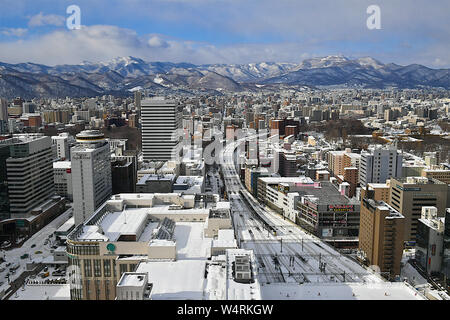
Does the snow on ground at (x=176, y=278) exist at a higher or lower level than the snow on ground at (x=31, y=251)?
higher

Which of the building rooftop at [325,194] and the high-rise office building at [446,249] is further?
the building rooftop at [325,194]

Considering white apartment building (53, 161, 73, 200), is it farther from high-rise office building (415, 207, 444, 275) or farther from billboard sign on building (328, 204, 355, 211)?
high-rise office building (415, 207, 444, 275)

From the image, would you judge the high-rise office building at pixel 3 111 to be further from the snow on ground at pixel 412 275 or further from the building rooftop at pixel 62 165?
the snow on ground at pixel 412 275

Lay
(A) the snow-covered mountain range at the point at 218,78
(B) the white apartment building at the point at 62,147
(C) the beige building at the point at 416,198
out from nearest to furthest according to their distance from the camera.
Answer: (C) the beige building at the point at 416,198 → (A) the snow-covered mountain range at the point at 218,78 → (B) the white apartment building at the point at 62,147

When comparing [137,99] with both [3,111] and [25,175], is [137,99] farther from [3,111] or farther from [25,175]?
[25,175]

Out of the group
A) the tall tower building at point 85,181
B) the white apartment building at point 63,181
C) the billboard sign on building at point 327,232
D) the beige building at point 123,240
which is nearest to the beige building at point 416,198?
the billboard sign on building at point 327,232

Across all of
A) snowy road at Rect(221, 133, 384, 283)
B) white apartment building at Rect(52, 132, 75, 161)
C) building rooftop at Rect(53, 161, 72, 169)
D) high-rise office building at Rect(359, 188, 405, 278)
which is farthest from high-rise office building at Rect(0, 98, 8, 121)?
high-rise office building at Rect(359, 188, 405, 278)
